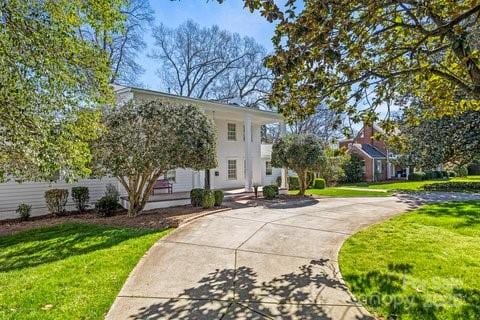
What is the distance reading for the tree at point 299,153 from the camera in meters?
15.8

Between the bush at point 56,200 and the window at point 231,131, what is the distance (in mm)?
10156

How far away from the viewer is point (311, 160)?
15.8m

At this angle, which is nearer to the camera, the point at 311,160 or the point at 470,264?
the point at 470,264

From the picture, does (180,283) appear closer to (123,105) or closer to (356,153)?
(123,105)

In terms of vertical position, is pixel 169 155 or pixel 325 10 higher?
pixel 325 10

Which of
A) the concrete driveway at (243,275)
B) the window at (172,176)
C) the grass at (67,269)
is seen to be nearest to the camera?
the concrete driveway at (243,275)

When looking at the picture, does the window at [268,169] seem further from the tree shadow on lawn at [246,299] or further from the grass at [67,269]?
the tree shadow on lawn at [246,299]

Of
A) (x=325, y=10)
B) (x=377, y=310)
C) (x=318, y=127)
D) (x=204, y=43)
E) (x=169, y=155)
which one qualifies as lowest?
(x=377, y=310)

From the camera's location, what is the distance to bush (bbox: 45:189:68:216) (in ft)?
41.8

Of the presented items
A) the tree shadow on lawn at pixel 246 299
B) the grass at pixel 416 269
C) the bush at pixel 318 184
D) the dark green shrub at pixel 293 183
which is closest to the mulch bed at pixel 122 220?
the tree shadow on lawn at pixel 246 299

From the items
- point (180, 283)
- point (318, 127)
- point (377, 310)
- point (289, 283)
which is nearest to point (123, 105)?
point (180, 283)

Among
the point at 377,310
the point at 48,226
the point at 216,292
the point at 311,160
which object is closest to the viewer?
the point at 377,310

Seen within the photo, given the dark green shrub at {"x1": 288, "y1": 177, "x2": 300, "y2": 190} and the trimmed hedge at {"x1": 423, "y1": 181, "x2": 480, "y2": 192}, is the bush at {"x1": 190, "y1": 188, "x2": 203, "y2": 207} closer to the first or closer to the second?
Answer: the dark green shrub at {"x1": 288, "y1": 177, "x2": 300, "y2": 190}

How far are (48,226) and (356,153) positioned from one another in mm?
29840
